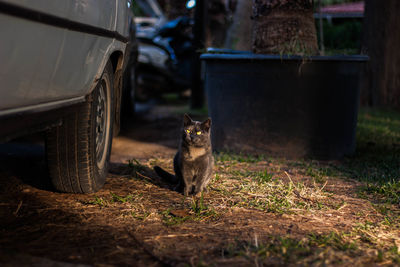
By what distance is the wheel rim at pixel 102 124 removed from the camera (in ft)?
10.2

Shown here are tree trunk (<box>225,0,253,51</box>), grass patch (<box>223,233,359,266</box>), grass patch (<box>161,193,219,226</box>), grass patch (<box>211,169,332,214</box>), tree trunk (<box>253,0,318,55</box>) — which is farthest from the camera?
tree trunk (<box>225,0,253,51</box>)

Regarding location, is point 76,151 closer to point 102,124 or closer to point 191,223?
point 102,124

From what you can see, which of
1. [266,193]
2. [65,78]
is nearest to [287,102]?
[266,193]

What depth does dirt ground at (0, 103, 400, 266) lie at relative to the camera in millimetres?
1979

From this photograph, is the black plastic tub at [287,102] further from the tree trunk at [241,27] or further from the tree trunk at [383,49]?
the tree trunk at [383,49]

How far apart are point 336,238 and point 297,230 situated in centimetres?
22

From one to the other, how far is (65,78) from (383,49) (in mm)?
7847

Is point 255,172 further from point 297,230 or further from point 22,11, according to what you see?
point 22,11

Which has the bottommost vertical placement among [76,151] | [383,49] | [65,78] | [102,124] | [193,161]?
[193,161]

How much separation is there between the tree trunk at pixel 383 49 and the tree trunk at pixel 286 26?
438 centimetres

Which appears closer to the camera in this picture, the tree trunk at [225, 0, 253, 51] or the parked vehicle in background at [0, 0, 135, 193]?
the parked vehicle in background at [0, 0, 135, 193]

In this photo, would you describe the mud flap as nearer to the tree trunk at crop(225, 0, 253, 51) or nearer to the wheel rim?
the wheel rim

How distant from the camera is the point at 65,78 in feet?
7.18

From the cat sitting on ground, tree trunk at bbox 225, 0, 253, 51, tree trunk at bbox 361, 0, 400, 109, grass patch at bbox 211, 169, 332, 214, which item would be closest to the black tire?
the cat sitting on ground
